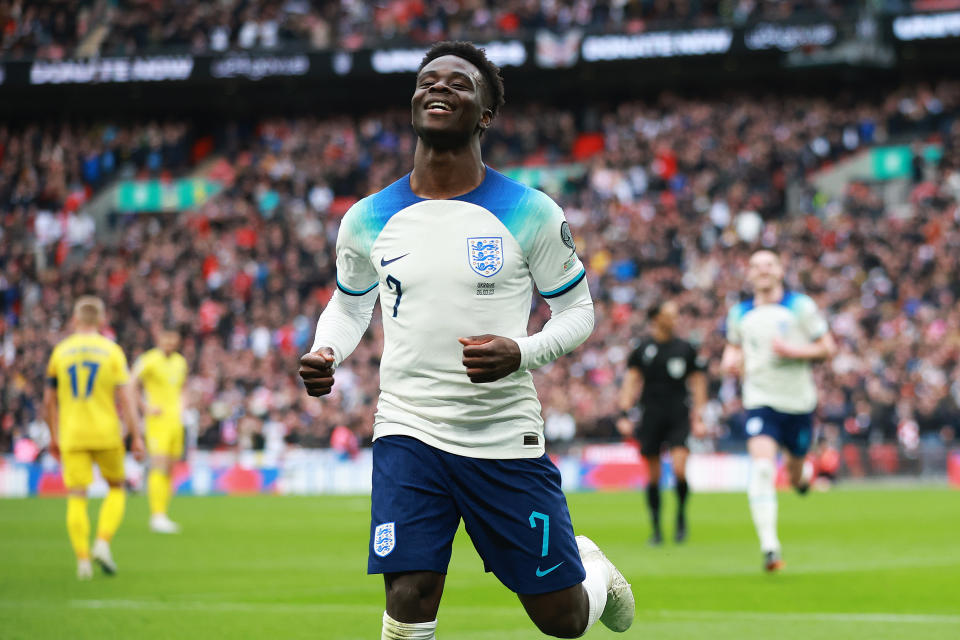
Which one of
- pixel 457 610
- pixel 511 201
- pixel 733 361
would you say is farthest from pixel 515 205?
pixel 733 361

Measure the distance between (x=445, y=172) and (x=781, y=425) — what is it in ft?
23.2

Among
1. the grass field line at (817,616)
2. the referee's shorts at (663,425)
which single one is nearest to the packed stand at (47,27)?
the referee's shorts at (663,425)

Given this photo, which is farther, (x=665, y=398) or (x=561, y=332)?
(x=665, y=398)

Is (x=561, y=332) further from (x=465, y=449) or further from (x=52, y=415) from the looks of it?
(x=52, y=415)

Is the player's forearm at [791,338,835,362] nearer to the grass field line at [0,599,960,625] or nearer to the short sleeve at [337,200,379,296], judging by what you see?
the grass field line at [0,599,960,625]

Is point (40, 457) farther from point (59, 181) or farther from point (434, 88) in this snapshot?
point (434, 88)

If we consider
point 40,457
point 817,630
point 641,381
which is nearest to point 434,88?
point 817,630

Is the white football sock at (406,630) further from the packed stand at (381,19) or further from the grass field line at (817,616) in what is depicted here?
the packed stand at (381,19)

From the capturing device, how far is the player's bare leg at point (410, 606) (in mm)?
4836

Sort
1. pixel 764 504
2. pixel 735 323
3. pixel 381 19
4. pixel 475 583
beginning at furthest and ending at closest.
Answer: pixel 381 19 → pixel 735 323 → pixel 475 583 → pixel 764 504

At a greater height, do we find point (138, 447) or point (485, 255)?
point (485, 255)

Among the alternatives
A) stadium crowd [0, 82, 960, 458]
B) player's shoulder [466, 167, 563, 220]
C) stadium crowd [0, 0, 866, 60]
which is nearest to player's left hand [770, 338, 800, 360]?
player's shoulder [466, 167, 563, 220]

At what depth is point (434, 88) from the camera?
5.07 m

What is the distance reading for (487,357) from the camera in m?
4.61
